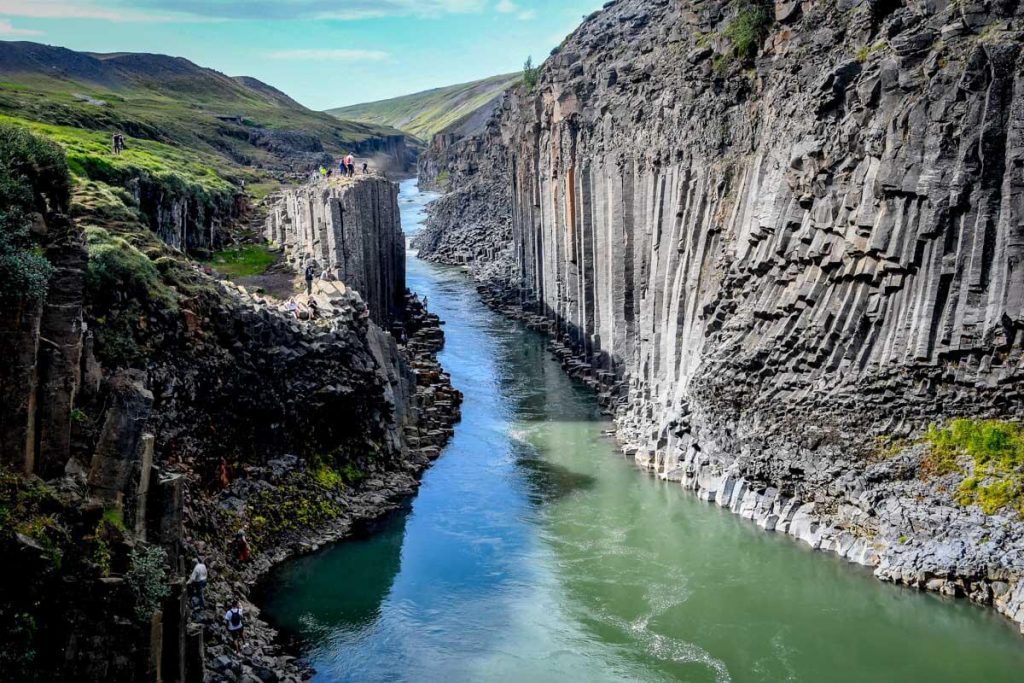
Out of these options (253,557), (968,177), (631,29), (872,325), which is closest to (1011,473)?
(872,325)

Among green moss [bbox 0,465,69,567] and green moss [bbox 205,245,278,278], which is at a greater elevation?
green moss [bbox 205,245,278,278]

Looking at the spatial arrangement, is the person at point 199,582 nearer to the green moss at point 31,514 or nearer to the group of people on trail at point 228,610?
the group of people on trail at point 228,610

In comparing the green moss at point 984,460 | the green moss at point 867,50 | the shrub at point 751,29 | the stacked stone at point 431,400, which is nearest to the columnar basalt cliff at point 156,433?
the stacked stone at point 431,400

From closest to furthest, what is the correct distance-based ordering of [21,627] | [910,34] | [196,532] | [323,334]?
[21,627], [196,532], [910,34], [323,334]

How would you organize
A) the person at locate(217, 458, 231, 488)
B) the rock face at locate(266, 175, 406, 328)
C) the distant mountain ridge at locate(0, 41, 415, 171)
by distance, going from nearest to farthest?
the person at locate(217, 458, 231, 488), the rock face at locate(266, 175, 406, 328), the distant mountain ridge at locate(0, 41, 415, 171)

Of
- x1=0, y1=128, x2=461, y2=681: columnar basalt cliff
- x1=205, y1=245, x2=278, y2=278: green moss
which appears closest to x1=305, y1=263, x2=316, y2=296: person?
x1=0, y1=128, x2=461, y2=681: columnar basalt cliff

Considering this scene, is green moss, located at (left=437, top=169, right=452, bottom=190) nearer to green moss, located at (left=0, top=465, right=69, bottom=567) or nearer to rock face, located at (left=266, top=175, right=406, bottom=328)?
rock face, located at (left=266, top=175, right=406, bottom=328)

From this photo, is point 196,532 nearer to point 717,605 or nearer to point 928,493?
point 717,605
